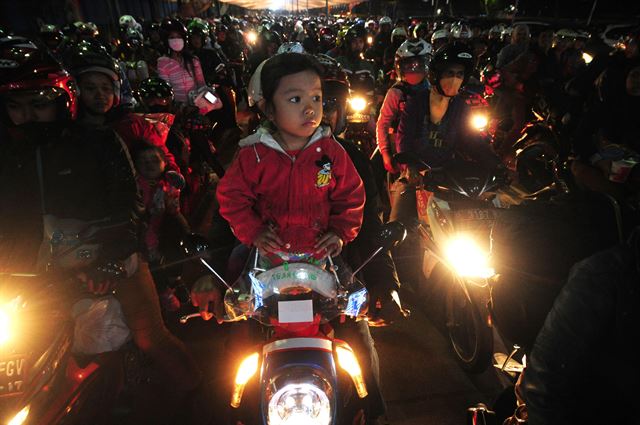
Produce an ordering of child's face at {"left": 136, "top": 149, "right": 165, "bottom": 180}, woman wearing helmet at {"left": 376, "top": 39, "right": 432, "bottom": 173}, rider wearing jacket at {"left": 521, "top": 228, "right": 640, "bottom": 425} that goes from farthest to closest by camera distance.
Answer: woman wearing helmet at {"left": 376, "top": 39, "right": 432, "bottom": 173} → child's face at {"left": 136, "top": 149, "right": 165, "bottom": 180} → rider wearing jacket at {"left": 521, "top": 228, "right": 640, "bottom": 425}

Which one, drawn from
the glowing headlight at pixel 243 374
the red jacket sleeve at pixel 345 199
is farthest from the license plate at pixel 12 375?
the red jacket sleeve at pixel 345 199

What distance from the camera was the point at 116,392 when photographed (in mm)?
2918

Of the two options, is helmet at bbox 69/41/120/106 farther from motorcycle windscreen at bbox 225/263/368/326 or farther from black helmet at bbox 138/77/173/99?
motorcycle windscreen at bbox 225/263/368/326

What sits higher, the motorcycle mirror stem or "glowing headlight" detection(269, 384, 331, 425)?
the motorcycle mirror stem

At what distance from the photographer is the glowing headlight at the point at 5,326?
72.6 inches

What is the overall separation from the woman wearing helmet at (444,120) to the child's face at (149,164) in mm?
2451

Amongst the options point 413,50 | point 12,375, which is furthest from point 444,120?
point 12,375

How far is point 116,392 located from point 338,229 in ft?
7.69

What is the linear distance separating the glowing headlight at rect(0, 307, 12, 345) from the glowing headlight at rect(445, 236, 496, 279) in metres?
2.98

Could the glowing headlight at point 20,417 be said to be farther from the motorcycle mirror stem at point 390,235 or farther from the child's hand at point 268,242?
the motorcycle mirror stem at point 390,235

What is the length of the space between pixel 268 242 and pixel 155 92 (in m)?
3.60

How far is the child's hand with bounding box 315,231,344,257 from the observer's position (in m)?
1.97

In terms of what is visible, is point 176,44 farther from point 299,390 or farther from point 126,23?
point 126,23

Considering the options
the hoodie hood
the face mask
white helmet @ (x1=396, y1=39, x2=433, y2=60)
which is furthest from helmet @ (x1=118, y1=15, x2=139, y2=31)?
the hoodie hood
